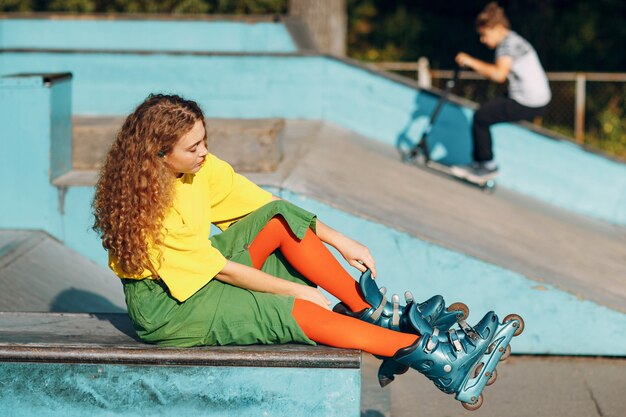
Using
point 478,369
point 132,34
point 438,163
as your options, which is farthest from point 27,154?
point 132,34

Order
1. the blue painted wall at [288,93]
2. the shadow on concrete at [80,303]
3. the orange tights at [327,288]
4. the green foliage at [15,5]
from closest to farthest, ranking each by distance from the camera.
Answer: the orange tights at [327,288] → the shadow on concrete at [80,303] → the blue painted wall at [288,93] → the green foliage at [15,5]

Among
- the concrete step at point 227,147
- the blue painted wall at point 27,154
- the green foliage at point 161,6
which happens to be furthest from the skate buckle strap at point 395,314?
the green foliage at point 161,6

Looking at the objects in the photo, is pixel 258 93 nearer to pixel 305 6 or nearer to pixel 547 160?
pixel 547 160

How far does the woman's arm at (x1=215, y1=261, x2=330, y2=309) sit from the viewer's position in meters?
3.76

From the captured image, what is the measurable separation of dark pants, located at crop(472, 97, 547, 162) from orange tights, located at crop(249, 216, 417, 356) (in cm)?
445

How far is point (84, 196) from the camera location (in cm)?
597

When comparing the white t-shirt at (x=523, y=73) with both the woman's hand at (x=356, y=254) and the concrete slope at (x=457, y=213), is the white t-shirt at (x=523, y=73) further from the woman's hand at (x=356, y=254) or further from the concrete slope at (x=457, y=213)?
the woman's hand at (x=356, y=254)

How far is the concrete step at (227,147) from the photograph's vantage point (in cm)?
639

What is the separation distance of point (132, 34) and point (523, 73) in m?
4.91

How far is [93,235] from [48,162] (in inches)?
21.3

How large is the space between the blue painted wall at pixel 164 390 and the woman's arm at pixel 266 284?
303 millimetres

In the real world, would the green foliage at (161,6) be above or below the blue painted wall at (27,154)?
above

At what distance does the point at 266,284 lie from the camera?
12.4 feet

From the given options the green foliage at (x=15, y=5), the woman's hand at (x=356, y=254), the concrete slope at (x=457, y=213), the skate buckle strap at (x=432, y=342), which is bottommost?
the concrete slope at (x=457, y=213)
